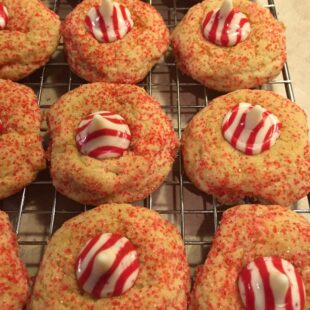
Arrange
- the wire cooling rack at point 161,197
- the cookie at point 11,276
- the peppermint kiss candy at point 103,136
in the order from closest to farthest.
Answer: the cookie at point 11,276 < the peppermint kiss candy at point 103,136 < the wire cooling rack at point 161,197

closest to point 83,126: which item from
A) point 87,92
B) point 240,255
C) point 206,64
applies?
point 87,92

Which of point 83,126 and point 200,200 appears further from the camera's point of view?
point 200,200

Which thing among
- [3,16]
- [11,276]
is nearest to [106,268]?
[11,276]

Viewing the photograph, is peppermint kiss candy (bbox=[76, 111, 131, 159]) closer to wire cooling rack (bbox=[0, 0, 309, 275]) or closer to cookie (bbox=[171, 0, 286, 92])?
wire cooling rack (bbox=[0, 0, 309, 275])

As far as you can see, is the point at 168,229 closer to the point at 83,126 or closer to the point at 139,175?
the point at 139,175

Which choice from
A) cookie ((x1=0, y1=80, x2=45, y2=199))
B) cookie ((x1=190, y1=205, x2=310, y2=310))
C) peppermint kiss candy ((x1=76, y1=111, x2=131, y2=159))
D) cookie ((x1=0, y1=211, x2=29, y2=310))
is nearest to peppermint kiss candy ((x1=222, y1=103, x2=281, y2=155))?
cookie ((x1=190, y1=205, x2=310, y2=310))

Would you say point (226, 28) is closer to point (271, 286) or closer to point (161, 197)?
point (161, 197)

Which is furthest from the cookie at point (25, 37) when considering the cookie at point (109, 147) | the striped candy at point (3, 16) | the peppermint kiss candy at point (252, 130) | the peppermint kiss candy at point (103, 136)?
the peppermint kiss candy at point (252, 130)

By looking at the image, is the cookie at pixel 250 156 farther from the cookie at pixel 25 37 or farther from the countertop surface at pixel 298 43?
the cookie at pixel 25 37
